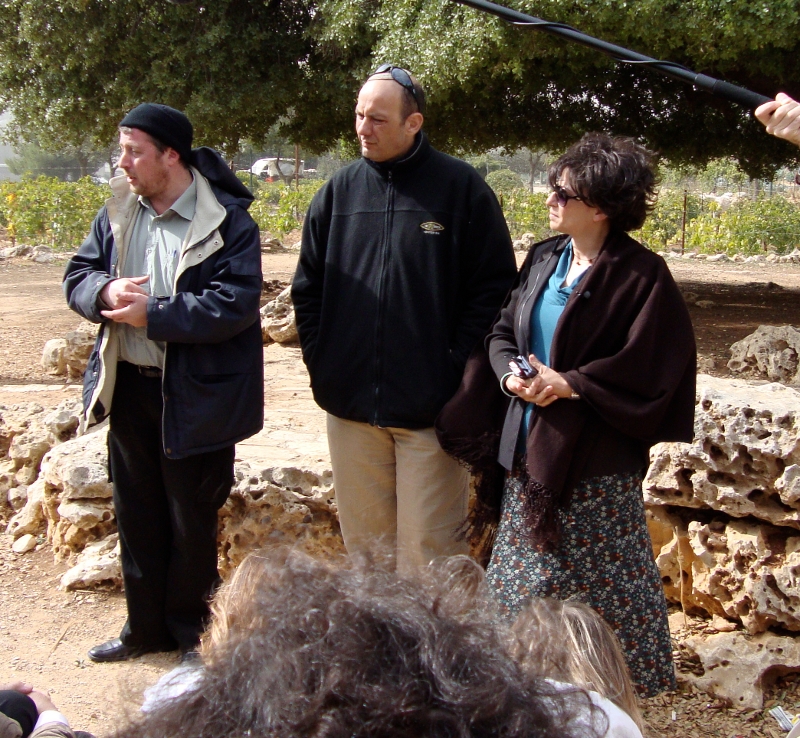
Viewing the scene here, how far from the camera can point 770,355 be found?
21.2ft

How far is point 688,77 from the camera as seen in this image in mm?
2217

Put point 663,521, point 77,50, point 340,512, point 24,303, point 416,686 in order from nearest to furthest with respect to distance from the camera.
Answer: point 416,686, point 340,512, point 663,521, point 77,50, point 24,303

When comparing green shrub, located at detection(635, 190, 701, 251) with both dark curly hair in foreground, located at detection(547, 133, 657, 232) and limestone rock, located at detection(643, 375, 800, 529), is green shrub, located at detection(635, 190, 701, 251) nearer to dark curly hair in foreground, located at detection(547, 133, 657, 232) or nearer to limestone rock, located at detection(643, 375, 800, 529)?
limestone rock, located at detection(643, 375, 800, 529)

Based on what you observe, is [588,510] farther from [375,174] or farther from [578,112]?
[578,112]

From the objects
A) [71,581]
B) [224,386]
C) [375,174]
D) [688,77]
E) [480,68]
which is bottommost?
[71,581]

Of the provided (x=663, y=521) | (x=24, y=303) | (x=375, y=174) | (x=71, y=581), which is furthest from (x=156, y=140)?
(x=24, y=303)

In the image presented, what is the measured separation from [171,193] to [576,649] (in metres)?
2.28

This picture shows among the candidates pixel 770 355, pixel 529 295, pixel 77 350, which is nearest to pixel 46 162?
pixel 77 350

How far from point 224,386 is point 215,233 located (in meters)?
0.52

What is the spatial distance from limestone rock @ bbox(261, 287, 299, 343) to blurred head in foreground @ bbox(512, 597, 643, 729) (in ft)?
21.3

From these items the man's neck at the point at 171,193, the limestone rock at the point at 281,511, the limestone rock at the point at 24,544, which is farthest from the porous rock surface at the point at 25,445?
the man's neck at the point at 171,193

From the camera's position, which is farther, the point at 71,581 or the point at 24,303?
the point at 24,303

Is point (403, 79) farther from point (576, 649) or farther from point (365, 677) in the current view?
point (365, 677)

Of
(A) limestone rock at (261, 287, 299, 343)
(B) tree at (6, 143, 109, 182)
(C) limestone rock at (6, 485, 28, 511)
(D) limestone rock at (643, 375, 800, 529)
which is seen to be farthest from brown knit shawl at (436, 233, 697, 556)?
(B) tree at (6, 143, 109, 182)
